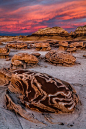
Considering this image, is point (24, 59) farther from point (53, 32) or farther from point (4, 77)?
point (53, 32)

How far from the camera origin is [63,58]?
856 centimetres

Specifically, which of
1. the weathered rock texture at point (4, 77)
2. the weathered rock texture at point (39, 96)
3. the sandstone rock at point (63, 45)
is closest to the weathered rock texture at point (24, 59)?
the weathered rock texture at point (4, 77)

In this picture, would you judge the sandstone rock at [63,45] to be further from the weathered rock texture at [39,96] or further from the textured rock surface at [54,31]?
the textured rock surface at [54,31]

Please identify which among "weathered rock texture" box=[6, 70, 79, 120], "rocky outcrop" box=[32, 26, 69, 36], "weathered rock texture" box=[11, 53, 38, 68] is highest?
"rocky outcrop" box=[32, 26, 69, 36]

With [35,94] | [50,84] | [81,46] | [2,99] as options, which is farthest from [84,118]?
[81,46]

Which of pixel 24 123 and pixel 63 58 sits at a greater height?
pixel 63 58

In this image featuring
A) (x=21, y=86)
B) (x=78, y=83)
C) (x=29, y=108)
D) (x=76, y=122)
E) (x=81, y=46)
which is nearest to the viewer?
(x=76, y=122)

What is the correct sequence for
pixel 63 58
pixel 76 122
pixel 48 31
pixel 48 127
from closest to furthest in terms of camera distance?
pixel 48 127 < pixel 76 122 < pixel 63 58 < pixel 48 31

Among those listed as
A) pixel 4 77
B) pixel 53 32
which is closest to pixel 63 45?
pixel 4 77

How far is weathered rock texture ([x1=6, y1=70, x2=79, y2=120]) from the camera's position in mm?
2955

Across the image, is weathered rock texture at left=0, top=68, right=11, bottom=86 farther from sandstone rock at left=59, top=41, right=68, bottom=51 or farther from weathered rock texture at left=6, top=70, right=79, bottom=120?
sandstone rock at left=59, top=41, right=68, bottom=51

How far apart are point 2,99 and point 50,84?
1.85 m

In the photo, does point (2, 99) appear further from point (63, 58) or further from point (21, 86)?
point (63, 58)

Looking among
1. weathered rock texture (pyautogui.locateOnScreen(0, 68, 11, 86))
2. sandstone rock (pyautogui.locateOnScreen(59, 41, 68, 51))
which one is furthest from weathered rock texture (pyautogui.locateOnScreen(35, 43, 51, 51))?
weathered rock texture (pyautogui.locateOnScreen(0, 68, 11, 86))
